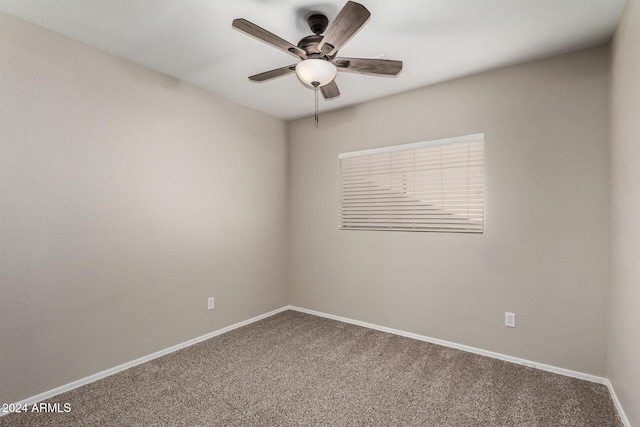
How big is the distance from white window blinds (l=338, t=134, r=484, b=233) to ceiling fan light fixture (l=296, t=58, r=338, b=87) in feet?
4.99

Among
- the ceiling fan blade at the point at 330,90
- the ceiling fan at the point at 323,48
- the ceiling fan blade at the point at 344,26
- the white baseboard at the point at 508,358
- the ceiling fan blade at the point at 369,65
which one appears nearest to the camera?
the ceiling fan blade at the point at 344,26

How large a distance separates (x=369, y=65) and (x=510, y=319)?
2308 millimetres

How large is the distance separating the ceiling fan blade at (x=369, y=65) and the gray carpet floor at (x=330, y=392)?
2150 mm

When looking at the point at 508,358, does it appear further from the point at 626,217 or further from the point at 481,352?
the point at 626,217

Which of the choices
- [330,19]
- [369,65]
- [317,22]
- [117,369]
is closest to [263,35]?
[317,22]

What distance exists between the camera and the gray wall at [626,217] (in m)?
1.68

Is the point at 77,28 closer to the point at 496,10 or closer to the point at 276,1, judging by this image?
the point at 276,1

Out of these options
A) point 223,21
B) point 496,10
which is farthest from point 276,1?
point 496,10

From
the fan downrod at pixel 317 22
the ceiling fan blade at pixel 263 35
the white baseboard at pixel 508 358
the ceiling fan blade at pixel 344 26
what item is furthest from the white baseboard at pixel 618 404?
the fan downrod at pixel 317 22

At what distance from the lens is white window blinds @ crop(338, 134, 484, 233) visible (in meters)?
2.89

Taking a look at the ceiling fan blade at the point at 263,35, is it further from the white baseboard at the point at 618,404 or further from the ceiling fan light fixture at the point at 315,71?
the white baseboard at the point at 618,404

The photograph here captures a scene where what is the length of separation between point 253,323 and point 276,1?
3.08m

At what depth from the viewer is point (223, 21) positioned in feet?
6.80

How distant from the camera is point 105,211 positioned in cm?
246
